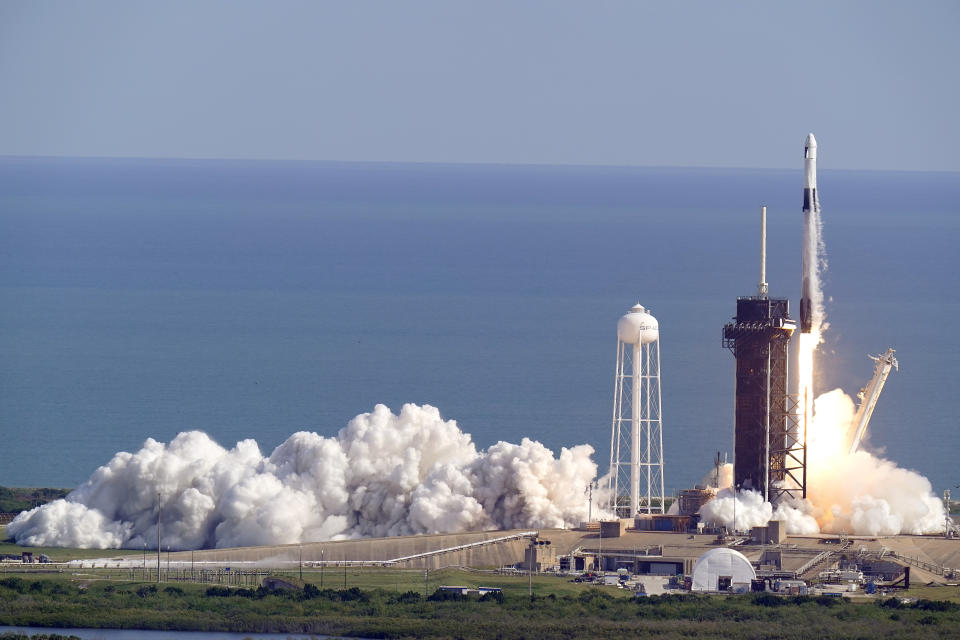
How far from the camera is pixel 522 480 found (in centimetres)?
8394

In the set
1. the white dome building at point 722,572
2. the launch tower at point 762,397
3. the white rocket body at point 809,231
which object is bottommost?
the white dome building at point 722,572

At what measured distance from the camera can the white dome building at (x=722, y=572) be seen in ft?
245

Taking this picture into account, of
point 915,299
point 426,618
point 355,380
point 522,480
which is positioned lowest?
point 426,618

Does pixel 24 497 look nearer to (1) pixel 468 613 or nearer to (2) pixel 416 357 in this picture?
(1) pixel 468 613

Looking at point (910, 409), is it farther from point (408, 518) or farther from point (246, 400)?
point (408, 518)

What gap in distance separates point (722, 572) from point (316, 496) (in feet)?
57.9

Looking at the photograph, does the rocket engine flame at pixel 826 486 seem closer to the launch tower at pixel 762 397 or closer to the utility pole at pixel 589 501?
the launch tower at pixel 762 397

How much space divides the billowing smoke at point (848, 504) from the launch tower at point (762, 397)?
0.88 metres

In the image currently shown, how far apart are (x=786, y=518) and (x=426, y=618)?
56.7 ft

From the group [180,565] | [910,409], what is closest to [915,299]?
[910,409]

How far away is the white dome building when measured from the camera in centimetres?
7475

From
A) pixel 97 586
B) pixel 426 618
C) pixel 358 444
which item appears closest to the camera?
pixel 426 618

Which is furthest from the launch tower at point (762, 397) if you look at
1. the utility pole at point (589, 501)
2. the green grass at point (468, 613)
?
the green grass at point (468, 613)

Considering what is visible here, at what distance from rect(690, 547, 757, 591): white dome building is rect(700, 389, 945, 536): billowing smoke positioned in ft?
18.5
